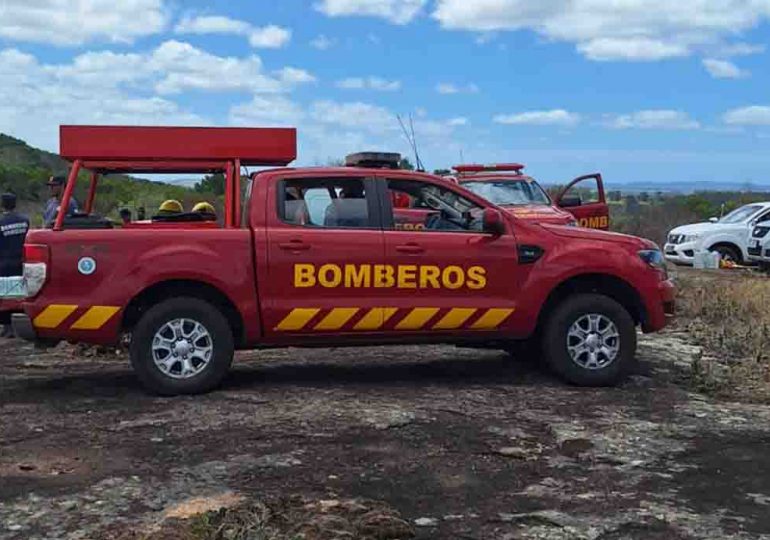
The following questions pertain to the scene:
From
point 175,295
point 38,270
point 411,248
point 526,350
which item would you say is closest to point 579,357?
point 526,350

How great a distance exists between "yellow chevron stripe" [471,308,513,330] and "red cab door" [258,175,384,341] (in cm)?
83

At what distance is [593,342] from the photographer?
8094 millimetres

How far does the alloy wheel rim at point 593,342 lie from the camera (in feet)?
26.5

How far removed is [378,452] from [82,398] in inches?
108

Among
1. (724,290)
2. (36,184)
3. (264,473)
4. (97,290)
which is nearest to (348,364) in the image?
(97,290)

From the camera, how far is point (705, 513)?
5.07m

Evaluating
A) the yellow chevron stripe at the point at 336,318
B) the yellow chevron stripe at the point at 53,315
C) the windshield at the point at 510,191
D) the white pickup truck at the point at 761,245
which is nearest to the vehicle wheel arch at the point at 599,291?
the yellow chevron stripe at the point at 336,318

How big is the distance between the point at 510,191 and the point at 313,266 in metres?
7.60

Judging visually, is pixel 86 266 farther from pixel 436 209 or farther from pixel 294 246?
pixel 436 209

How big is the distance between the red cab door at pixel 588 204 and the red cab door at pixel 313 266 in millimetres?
8927

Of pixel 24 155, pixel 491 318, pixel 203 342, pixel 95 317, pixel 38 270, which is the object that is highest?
pixel 24 155

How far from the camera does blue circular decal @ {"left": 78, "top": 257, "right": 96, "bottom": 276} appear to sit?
7.41m

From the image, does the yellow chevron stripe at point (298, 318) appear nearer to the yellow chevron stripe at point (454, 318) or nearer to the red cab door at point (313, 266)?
the red cab door at point (313, 266)

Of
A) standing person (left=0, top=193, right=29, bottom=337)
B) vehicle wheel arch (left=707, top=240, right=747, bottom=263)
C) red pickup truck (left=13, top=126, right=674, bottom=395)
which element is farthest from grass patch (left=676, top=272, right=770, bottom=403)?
standing person (left=0, top=193, right=29, bottom=337)
